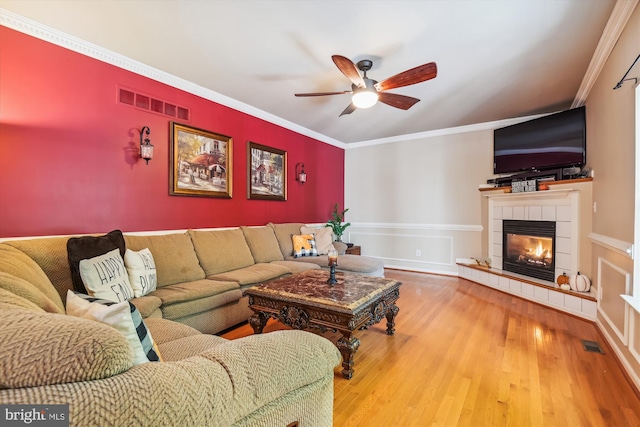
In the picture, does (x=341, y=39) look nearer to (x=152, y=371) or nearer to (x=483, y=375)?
(x=152, y=371)

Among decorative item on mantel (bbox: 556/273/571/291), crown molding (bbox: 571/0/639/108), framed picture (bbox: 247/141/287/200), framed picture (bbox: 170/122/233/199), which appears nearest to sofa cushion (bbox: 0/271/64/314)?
framed picture (bbox: 170/122/233/199)

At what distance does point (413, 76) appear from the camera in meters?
2.49

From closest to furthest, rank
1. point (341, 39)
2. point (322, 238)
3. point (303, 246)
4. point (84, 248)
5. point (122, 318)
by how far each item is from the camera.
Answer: point (122, 318)
point (84, 248)
point (341, 39)
point (303, 246)
point (322, 238)

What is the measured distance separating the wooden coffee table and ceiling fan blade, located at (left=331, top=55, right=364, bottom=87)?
1827 mm

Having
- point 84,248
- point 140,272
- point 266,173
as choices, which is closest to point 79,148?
point 84,248

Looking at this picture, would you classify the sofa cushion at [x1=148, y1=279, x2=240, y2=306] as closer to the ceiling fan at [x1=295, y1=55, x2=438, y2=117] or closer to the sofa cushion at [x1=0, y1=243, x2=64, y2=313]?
the sofa cushion at [x1=0, y1=243, x2=64, y2=313]

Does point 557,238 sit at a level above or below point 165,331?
above

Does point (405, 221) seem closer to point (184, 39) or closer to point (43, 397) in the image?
point (184, 39)

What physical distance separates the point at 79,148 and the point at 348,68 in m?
2.45

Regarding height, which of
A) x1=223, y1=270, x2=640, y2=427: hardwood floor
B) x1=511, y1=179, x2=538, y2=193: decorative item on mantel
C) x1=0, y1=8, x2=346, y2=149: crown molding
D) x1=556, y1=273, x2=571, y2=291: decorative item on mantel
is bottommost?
x1=223, y1=270, x2=640, y2=427: hardwood floor

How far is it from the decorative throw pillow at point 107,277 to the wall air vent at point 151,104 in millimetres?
1600

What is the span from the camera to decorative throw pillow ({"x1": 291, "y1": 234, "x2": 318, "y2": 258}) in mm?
4229

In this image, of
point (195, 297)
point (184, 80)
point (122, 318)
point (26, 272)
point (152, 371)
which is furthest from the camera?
point (184, 80)

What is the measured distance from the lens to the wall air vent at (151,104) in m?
2.84
